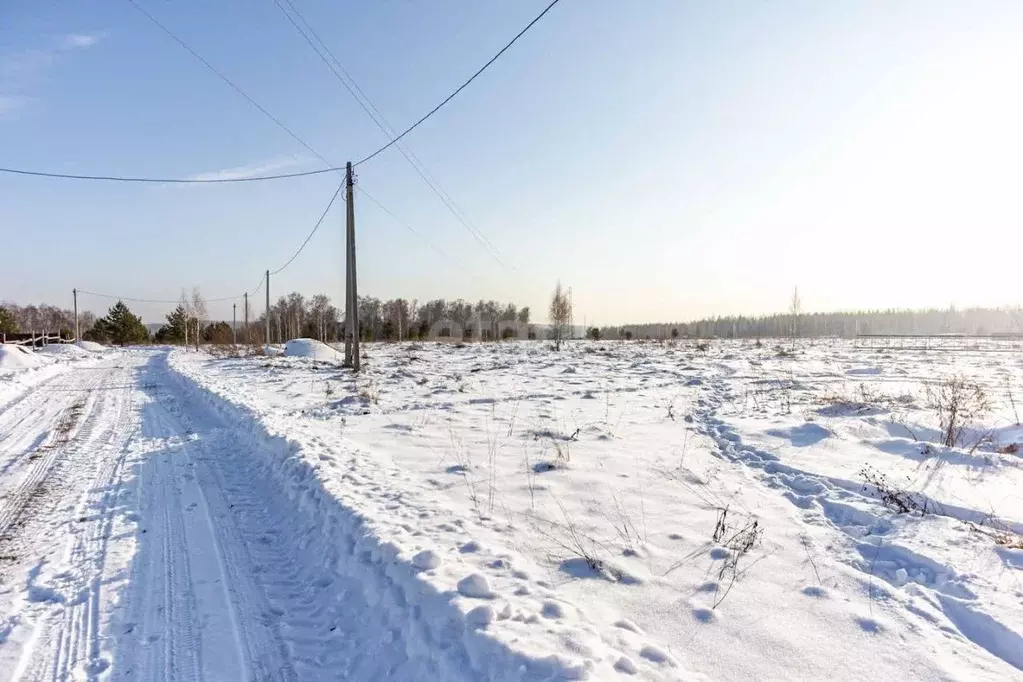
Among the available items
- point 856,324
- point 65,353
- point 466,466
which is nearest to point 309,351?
point 65,353

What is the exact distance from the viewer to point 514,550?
378 cm

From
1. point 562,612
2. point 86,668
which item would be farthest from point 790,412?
point 86,668

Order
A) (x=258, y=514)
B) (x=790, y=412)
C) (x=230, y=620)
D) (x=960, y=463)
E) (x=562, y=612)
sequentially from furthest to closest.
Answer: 1. (x=790, y=412)
2. (x=960, y=463)
3. (x=258, y=514)
4. (x=230, y=620)
5. (x=562, y=612)

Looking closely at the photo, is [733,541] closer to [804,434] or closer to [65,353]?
[804,434]

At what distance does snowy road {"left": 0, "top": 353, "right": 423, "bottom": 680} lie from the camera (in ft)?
8.82

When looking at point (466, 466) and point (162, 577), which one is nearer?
point (162, 577)

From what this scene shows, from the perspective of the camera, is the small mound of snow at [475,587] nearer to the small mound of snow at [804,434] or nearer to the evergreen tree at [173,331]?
the small mound of snow at [804,434]

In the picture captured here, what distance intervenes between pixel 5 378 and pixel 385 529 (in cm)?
1782

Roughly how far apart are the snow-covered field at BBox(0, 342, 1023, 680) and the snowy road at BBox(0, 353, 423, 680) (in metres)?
0.02

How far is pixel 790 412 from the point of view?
9.16m

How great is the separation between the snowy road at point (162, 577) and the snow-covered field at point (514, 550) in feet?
0.07

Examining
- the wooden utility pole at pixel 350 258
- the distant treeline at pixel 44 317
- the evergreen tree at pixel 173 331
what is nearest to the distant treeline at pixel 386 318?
the evergreen tree at pixel 173 331

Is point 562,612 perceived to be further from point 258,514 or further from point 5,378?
point 5,378

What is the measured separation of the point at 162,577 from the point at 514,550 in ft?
8.04
